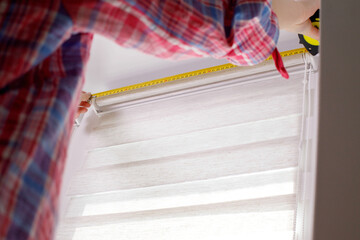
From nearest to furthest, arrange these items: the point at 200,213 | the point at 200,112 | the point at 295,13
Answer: the point at 295,13, the point at 200,213, the point at 200,112

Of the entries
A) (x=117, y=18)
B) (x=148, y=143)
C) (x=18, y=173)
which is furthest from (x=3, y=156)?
(x=148, y=143)

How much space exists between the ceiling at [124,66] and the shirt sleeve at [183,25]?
4.06 ft

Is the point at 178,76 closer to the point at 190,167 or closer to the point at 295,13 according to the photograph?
the point at 190,167

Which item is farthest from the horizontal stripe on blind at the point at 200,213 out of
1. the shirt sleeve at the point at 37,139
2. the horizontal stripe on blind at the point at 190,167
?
the shirt sleeve at the point at 37,139

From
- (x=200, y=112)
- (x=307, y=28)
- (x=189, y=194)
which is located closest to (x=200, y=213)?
(x=189, y=194)

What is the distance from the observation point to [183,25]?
72 centimetres

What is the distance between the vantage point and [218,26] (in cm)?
77

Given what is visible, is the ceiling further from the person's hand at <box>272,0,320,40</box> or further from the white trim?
the person's hand at <box>272,0,320,40</box>

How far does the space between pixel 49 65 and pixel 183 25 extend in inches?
9.9

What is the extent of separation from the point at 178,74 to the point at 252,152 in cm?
71

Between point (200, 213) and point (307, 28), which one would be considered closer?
point (307, 28)

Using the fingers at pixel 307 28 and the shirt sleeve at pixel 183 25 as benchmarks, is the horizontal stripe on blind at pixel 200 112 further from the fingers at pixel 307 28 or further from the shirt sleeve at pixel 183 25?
the shirt sleeve at pixel 183 25

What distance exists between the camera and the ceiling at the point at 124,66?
7.10ft

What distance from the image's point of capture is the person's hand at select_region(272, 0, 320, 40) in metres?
1.09
